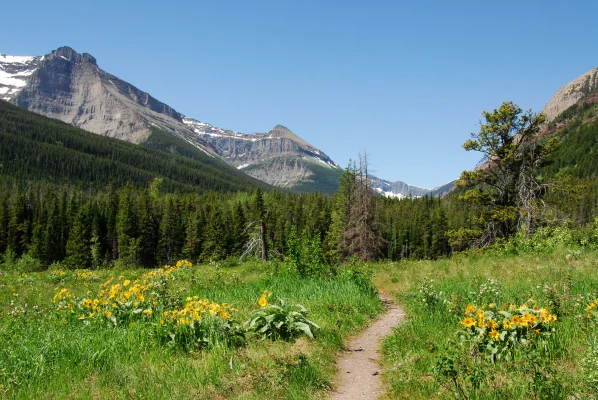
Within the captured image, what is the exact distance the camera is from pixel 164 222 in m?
85.7

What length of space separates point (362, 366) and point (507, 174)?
19.1 m

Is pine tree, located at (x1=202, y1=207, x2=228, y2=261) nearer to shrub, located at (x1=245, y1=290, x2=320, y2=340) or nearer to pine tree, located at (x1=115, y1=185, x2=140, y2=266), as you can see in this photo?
pine tree, located at (x1=115, y1=185, x2=140, y2=266)

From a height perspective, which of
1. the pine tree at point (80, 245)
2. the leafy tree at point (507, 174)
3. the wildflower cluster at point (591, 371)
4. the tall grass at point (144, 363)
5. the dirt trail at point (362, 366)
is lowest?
the pine tree at point (80, 245)

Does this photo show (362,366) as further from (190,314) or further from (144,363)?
(144,363)

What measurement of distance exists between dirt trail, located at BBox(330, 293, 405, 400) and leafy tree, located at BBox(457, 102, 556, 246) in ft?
50.5

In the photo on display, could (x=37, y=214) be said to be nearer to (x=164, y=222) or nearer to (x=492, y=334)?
(x=164, y=222)

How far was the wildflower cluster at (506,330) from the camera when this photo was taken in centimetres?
469

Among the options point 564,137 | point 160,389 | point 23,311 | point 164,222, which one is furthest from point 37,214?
point 564,137

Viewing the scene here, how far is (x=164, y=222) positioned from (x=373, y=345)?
84.9m

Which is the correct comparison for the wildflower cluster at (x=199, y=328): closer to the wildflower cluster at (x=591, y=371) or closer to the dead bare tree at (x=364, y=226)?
the wildflower cluster at (x=591, y=371)

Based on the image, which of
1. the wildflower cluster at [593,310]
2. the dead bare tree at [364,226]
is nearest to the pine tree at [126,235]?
the dead bare tree at [364,226]

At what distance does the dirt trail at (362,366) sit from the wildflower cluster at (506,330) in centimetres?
138

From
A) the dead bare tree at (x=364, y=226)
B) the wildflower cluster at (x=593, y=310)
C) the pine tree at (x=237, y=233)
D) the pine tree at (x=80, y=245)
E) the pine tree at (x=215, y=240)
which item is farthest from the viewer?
the pine tree at (x=237, y=233)

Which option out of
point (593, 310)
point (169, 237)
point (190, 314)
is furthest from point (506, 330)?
point (169, 237)
